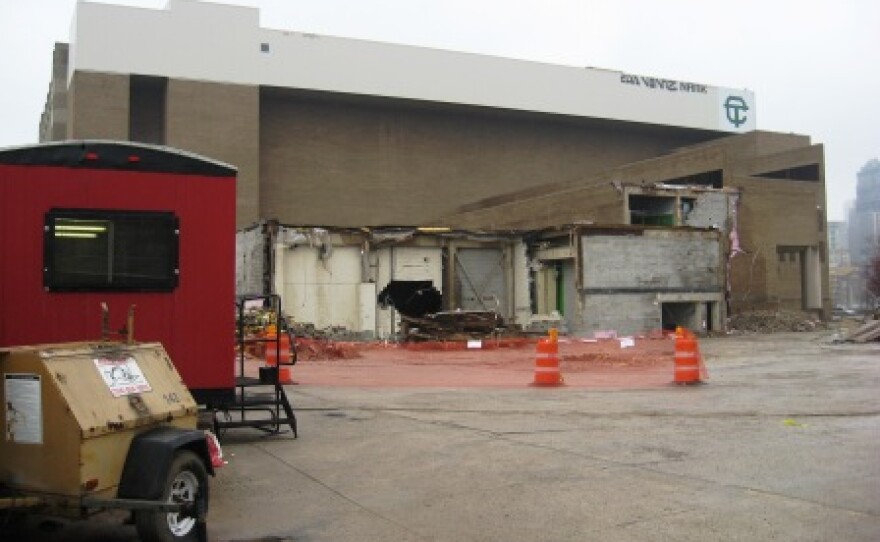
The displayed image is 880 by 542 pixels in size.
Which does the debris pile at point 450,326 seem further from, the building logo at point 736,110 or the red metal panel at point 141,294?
the building logo at point 736,110

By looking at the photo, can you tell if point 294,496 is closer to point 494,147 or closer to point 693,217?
point 693,217

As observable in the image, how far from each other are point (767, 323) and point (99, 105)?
4463 cm

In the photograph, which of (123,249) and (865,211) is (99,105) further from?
(865,211)

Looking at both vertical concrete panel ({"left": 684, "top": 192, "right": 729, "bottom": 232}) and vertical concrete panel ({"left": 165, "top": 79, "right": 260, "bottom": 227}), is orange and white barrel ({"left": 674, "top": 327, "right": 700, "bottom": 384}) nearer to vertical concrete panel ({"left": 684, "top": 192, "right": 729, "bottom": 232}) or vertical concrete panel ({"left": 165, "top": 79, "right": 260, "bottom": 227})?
A: vertical concrete panel ({"left": 684, "top": 192, "right": 729, "bottom": 232})

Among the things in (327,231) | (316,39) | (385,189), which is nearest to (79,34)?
(316,39)

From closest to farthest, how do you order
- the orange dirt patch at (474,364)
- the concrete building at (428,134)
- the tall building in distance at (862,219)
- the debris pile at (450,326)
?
1. the orange dirt patch at (474,364)
2. the debris pile at (450,326)
3. the concrete building at (428,134)
4. the tall building in distance at (862,219)

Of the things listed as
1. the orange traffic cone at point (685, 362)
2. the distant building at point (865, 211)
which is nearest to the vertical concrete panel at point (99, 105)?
the orange traffic cone at point (685, 362)

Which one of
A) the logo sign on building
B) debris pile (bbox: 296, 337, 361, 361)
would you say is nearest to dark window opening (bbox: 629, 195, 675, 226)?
debris pile (bbox: 296, 337, 361, 361)

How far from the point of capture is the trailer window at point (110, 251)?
7973mm

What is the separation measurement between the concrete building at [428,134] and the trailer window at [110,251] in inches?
1427

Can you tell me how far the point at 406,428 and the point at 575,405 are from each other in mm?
3617

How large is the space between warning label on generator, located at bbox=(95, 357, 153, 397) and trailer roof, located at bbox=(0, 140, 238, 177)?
292cm

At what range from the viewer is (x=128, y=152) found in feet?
27.5

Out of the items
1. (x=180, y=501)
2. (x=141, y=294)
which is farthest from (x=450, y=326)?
(x=180, y=501)
